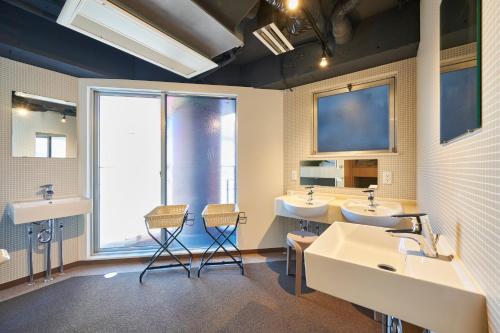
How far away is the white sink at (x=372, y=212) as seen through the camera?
1.75 meters

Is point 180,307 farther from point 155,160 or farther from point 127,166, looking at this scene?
point 127,166

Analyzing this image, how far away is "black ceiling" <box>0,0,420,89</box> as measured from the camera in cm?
195

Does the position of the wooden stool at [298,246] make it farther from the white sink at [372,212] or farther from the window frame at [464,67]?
the window frame at [464,67]

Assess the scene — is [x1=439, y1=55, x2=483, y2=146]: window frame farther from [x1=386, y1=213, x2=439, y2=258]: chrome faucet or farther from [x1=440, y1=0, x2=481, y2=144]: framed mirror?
[x1=386, y1=213, x2=439, y2=258]: chrome faucet

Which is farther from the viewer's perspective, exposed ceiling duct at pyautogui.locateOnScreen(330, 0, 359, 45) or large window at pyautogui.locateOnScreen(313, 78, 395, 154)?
large window at pyautogui.locateOnScreen(313, 78, 395, 154)

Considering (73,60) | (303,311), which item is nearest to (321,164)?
(303,311)

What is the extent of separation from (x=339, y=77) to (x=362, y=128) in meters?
0.75

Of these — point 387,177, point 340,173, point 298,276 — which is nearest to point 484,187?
point 298,276

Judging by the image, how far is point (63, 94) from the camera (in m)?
2.53

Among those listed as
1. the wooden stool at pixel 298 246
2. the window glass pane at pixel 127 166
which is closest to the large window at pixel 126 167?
the window glass pane at pixel 127 166

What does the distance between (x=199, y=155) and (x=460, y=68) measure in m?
2.83

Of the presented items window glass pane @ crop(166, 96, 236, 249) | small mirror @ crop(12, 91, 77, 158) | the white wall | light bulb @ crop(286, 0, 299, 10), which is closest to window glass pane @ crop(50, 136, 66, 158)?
small mirror @ crop(12, 91, 77, 158)

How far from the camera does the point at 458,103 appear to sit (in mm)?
870

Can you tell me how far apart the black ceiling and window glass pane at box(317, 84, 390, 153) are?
327 millimetres
